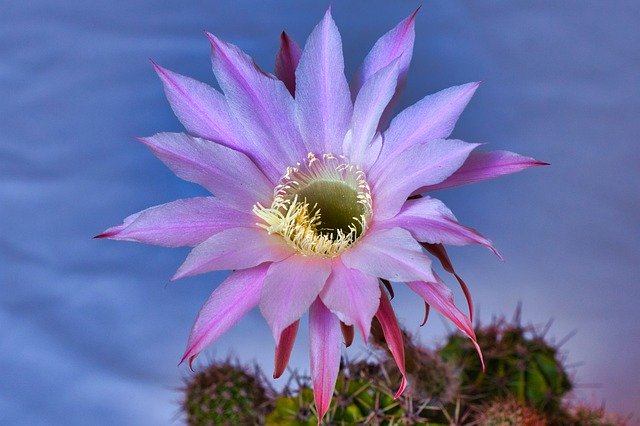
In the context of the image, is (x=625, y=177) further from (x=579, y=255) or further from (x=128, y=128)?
(x=128, y=128)

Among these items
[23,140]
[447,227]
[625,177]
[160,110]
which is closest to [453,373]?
[447,227]

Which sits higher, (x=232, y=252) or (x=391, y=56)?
(x=391, y=56)

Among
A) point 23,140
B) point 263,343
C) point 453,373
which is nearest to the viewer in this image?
point 453,373

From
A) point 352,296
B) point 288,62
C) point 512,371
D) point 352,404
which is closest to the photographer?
point 352,296

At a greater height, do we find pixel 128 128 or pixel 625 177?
pixel 128 128

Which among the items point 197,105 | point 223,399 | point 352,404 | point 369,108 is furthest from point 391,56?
point 223,399

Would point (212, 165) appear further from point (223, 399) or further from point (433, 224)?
point (223, 399)

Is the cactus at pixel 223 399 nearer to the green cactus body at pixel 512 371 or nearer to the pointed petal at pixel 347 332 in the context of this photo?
the green cactus body at pixel 512 371
